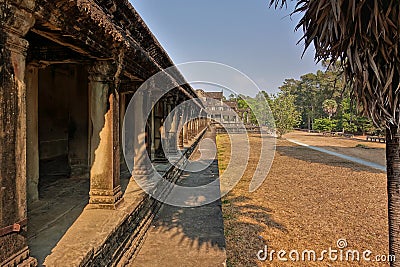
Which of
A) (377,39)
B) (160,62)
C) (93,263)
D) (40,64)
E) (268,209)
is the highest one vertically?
(160,62)

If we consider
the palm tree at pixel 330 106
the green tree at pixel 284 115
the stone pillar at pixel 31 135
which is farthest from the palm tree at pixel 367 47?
the palm tree at pixel 330 106

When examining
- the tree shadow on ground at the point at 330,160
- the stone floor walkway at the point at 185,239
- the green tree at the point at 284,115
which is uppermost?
the green tree at the point at 284,115

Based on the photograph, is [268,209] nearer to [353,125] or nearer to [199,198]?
[199,198]

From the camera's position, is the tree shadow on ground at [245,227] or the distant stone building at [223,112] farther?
the distant stone building at [223,112]

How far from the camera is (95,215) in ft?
15.1

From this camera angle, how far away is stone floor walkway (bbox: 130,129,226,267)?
16.2ft

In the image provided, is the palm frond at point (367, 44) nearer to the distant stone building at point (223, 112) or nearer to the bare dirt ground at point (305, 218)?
the bare dirt ground at point (305, 218)

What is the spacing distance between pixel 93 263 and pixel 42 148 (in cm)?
642

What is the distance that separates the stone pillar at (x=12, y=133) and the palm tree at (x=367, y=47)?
7.52 ft

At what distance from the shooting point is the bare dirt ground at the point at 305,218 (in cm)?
536

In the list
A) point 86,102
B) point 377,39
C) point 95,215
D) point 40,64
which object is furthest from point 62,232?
point 86,102

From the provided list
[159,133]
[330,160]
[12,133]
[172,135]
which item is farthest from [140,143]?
[330,160]

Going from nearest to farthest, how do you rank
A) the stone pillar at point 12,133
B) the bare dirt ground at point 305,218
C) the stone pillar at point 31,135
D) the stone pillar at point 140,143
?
the stone pillar at point 12,133, the stone pillar at point 31,135, the bare dirt ground at point 305,218, the stone pillar at point 140,143

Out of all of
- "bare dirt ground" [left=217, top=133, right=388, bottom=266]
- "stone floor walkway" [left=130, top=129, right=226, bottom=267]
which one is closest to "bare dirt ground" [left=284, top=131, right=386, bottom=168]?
"bare dirt ground" [left=217, top=133, right=388, bottom=266]
